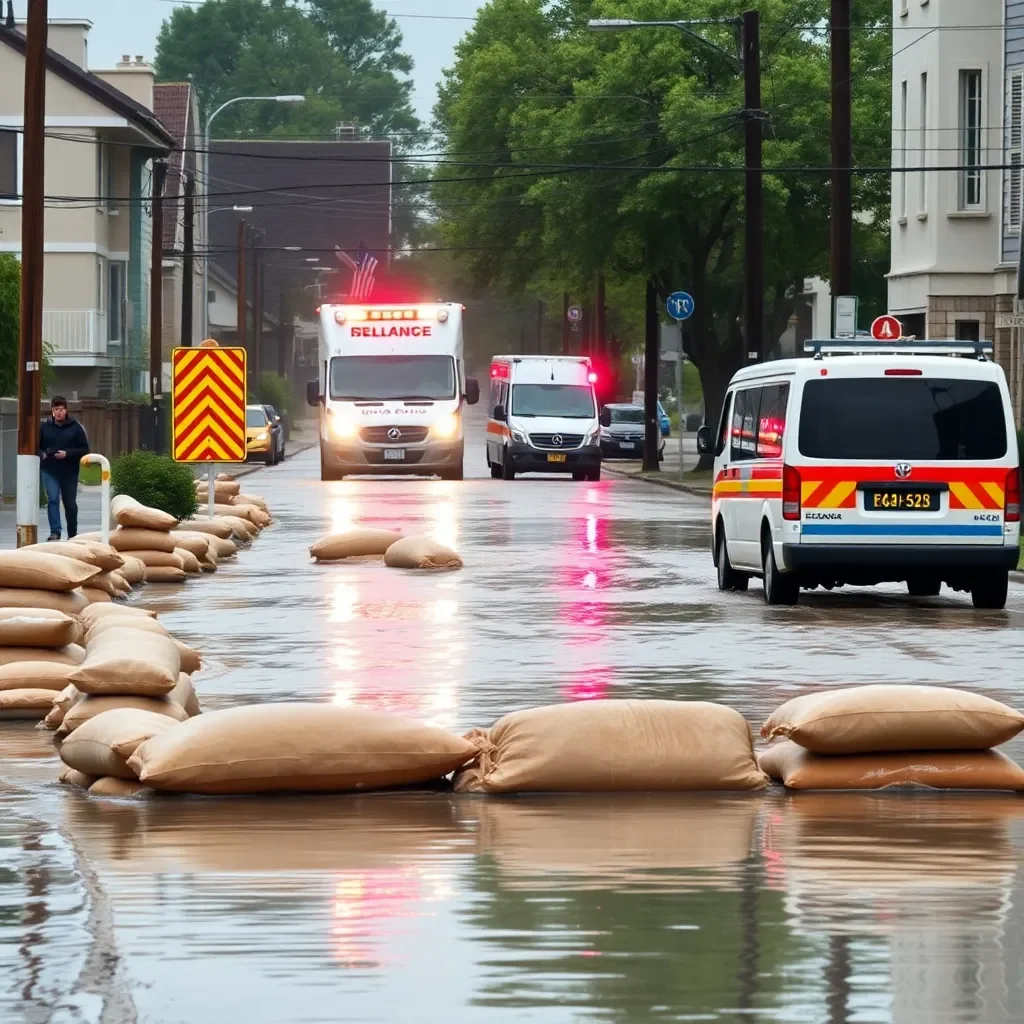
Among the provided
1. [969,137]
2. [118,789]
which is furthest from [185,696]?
[969,137]

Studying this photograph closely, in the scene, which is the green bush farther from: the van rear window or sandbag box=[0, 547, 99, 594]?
sandbag box=[0, 547, 99, 594]

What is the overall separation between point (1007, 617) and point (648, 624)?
3.07 m

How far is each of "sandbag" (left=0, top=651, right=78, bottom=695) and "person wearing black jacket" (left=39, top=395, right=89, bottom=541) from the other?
16.6 metres

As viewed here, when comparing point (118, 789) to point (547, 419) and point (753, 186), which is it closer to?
point (753, 186)

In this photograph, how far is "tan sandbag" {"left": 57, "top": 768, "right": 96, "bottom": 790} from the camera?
1100cm

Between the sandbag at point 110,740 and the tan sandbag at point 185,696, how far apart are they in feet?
3.96

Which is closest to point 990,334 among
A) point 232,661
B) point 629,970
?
point 232,661

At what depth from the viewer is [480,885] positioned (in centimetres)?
833

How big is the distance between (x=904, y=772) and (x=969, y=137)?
39.8 metres

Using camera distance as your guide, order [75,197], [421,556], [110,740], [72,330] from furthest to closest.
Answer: [72,330] < [75,197] < [421,556] < [110,740]

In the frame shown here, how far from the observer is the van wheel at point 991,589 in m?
22.0

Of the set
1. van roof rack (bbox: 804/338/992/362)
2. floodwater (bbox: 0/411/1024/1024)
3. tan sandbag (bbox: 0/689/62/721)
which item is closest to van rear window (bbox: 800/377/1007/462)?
van roof rack (bbox: 804/338/992/362)

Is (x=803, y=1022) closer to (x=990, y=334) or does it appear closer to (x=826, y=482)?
(x=826, y=482)

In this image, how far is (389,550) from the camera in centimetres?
2778
